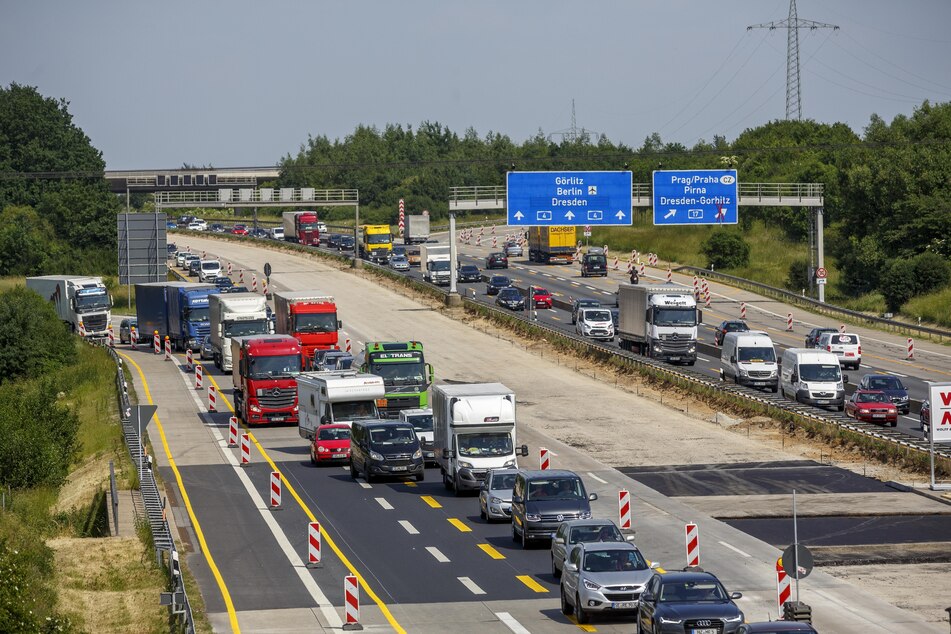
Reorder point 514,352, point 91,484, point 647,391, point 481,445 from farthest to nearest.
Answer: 1. point 514,352
2. point 647,391
3. point 91,484
4. point 481,445

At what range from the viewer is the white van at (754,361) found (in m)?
60.2

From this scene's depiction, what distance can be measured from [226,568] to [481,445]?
34.6 feet

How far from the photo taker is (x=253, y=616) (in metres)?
27.2

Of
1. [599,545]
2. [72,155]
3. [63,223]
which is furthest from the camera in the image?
[72,155]

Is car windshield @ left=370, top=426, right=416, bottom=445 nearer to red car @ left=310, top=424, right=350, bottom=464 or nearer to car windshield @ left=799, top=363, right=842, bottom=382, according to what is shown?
red car @ left=310, top=424, right=350, bottom=464

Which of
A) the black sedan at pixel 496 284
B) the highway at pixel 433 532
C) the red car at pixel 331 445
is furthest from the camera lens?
the black sedan at pixel 496 284

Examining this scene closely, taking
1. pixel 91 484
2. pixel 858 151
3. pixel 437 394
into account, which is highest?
pixel 858 151

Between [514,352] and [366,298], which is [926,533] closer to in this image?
[514,352]

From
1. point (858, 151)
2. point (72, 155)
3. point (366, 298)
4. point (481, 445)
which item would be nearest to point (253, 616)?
point (481, 445)

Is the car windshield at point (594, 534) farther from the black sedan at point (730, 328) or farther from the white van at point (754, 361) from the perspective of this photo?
the black sedan at point (730, 328)

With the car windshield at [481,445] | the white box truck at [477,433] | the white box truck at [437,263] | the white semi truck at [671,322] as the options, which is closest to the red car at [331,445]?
the white box truck at [477,433]

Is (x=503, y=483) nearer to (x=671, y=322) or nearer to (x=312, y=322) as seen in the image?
(x=312, y=322)

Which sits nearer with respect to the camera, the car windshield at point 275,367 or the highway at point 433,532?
the highway at point 433,532

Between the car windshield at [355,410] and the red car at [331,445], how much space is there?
0.39 m
